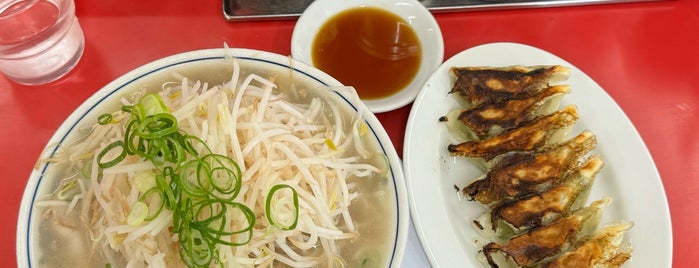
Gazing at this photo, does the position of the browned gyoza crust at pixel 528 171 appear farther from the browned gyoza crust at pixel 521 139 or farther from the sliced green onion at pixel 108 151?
the sliced green onion at pixel 108 151

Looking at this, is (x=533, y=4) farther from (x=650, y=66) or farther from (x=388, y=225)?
(x=388, y=225)

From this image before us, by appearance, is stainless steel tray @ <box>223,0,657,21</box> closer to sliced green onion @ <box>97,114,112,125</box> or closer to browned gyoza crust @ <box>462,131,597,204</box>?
browned gyoza crust @ <box>462,131,597,204</box>

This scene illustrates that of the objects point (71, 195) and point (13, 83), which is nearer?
point (71, 195)

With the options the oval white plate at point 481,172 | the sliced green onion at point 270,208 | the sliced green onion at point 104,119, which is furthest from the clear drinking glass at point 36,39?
the oval white plate at point 481,172

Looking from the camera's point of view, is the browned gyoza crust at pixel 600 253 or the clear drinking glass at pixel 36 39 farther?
the clear drinking glass at pixel 36 39

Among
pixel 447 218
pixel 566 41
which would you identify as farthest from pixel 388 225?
pixel 566 41

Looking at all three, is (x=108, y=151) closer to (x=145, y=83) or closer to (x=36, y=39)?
(x=145, y=83)

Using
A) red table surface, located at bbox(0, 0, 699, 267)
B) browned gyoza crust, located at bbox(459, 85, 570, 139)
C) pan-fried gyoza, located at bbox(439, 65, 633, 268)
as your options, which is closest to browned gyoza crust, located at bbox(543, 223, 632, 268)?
pan-fried gyoza, located at bbox(439, 65, 633, 268)
